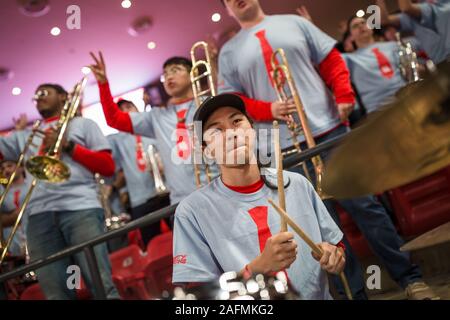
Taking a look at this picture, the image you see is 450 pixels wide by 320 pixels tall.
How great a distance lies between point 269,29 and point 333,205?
0.69m

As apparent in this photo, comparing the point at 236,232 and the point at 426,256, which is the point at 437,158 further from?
the point at 426,256

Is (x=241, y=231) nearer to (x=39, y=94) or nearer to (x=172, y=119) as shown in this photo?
(x=172, y=119)

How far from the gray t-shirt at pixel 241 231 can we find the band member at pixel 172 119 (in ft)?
1.92

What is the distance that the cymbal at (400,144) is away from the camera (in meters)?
0.62

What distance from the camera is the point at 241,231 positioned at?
3.92 feet

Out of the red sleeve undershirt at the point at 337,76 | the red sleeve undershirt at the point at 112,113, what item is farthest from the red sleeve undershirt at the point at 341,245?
the red sleeve undershirt at the point at 112,113

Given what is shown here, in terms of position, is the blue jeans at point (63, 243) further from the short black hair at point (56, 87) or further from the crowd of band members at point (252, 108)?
the short black hair at point (56, 87)

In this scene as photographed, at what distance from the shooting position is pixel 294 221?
115 centimetres

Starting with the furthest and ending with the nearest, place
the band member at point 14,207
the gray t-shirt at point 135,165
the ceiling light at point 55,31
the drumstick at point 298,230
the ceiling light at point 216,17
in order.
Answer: the gray t-shirt at point 135,165, the band member at point 14,207, the ceiling light at point 55,31, the ceiling light at point 216,17, the drumstick at point 298,230

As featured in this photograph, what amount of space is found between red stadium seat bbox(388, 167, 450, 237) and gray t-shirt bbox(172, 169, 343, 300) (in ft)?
1.44

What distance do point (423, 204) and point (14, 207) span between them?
1784 millimetres

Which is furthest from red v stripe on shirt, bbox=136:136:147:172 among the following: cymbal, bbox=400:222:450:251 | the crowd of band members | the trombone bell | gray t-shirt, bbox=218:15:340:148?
cymbal, bbox=400:222:450:251

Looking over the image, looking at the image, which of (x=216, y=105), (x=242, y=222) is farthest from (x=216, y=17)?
(x=242, y=222)

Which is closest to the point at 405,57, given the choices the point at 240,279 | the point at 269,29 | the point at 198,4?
the point at 269,29
